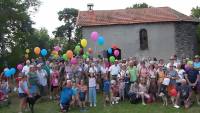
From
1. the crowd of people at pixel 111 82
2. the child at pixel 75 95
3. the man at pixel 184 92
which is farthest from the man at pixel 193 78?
the child at pixel 75 95

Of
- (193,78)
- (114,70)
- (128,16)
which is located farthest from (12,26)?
(193,78)

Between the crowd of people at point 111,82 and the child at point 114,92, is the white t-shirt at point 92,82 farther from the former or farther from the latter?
the child at point 114,92

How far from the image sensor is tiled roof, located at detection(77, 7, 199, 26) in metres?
36.4

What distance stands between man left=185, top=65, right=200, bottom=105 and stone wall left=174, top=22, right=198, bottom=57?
1882cm

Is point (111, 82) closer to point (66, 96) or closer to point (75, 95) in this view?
point (75, 95)

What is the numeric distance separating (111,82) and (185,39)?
19712mm

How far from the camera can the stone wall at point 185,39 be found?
36.3 m

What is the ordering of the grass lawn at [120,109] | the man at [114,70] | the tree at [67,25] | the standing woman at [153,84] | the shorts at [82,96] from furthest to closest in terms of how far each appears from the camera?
the tree at [67,25] < the man at [114,70] < the standing woman at [153,84] < the shorts at [82,96] < the grass lawn at [120,109]

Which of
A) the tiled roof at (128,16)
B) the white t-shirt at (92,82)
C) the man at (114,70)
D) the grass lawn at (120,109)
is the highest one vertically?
the tiled roof at (128,16)

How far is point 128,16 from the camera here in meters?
37.4

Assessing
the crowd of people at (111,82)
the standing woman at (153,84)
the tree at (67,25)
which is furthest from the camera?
the tree at (67,25)

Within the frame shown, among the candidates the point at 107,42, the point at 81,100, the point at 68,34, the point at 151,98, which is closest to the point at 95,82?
the point at 81,100

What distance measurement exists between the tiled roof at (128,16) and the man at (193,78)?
18.8m

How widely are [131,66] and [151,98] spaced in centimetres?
155
